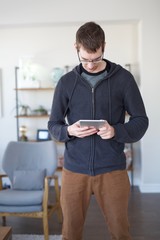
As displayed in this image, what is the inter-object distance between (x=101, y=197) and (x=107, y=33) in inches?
132

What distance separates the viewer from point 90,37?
1338mm

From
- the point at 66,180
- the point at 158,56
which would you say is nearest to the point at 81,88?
the point at 66,180

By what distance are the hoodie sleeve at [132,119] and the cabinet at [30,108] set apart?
3.03 metres

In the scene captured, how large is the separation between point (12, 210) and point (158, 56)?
2695mm

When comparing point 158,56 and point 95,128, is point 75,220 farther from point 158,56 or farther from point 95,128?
point 158,56

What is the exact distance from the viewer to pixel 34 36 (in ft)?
14.5

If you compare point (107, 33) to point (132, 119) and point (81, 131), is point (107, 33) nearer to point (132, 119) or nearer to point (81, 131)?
point (132, 119)

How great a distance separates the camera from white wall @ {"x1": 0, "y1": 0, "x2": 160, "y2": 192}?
3.82 m

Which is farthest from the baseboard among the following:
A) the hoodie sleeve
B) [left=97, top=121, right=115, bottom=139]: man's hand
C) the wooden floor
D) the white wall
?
[left=97, top=121, right=115, bottom=139]: man's hand

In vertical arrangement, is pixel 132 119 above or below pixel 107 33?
below

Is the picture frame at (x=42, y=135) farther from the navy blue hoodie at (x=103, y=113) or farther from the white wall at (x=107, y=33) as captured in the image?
the navy blue hoodie at (x=103, y=113)

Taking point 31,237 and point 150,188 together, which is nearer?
point 31,237

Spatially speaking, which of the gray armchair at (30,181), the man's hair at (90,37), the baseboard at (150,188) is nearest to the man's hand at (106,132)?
the man's hair at (90,37)

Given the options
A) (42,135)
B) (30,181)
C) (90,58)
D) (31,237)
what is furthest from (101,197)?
(42,135)
